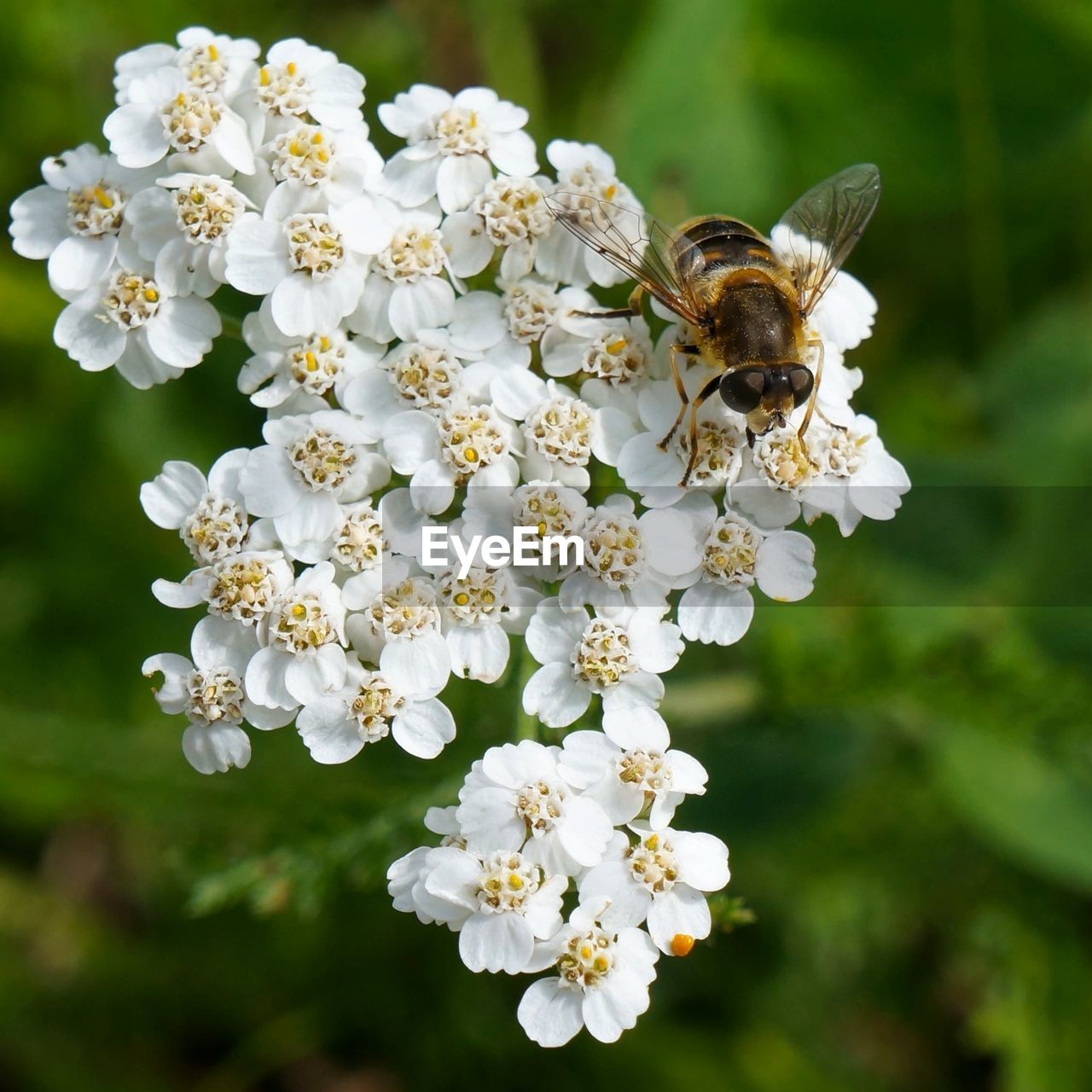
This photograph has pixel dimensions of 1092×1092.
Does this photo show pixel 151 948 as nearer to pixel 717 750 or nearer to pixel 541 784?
pixel 717 750

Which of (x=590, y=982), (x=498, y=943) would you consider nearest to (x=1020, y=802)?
(x=590, y=982)

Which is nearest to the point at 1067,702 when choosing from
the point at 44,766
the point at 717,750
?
the point at 717,750

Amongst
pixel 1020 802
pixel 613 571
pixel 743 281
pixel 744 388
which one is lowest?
pixel 613 571

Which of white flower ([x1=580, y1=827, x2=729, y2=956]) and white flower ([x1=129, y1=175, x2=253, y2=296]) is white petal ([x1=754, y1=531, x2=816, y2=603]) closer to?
white flower ([x1=580, y1=827, x2=729, y2=956])

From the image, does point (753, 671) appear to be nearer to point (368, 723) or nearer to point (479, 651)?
point (479, 651)

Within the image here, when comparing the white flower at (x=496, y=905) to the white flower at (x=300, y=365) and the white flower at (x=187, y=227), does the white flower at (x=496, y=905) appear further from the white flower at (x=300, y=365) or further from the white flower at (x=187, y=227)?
the white flower at (x=187, y=227)
